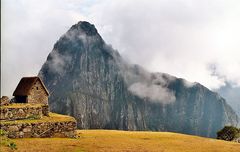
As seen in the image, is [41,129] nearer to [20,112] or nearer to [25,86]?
[20,112]

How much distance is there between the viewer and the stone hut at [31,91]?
60.0 m

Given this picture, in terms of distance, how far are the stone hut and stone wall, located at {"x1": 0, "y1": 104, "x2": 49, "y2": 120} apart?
19.6ft

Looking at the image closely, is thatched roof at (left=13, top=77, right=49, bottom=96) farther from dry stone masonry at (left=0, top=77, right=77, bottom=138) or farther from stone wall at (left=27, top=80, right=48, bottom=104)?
dry stone masonry at (left=0, top=77, right=77, bottom=138)

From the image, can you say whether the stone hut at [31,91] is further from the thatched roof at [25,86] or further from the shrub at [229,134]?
the shrub at [229,134]

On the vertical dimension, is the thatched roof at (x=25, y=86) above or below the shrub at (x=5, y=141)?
above

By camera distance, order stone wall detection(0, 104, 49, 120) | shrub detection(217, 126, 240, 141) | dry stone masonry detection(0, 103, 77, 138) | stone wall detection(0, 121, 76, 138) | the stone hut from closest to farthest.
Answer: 1. stone wall detection(0, 121, 76, 138)
2. dry stone masonry detection(0, 103, 77, 138)
3. stone wall detection(0, 104, 49, 120)
4. the stone hut
5. shrub detection(217, 126, 240, 141)

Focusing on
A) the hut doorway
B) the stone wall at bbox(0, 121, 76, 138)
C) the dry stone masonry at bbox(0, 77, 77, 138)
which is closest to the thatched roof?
the hut doorway

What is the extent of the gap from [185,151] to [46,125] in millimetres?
17979

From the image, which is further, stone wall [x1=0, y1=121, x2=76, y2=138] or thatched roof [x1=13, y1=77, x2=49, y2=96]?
thatched roof [x1=13, y1=77, x2=49, y2=96]

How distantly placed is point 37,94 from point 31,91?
1.40m

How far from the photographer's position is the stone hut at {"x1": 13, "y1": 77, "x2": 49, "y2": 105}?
197 ft

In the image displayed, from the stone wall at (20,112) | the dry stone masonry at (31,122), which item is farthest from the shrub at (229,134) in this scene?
the stone wall at (20,112)

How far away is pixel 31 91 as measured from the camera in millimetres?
60094

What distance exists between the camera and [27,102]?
196 feet
